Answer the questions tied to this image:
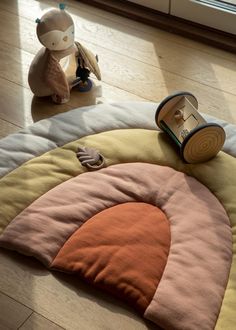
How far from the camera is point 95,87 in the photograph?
1.83 metres

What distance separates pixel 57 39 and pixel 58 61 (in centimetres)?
8

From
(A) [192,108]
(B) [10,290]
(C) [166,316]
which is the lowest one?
(B) [10,290]

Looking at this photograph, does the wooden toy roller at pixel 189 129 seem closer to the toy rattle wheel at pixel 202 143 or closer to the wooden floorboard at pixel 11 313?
the toy rattle wheel at pixel 202 143

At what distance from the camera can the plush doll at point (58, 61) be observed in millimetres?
1618

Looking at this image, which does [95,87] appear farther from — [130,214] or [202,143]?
[130,214]

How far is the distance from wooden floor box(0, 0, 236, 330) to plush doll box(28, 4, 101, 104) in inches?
2.2

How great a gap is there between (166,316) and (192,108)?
61cm

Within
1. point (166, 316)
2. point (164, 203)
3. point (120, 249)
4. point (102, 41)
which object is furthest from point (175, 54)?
point (166, 316)

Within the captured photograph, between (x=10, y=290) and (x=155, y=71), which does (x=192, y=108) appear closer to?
(x=155, y=71)

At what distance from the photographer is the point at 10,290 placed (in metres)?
1.20

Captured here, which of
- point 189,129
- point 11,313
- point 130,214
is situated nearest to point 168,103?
point 189,129

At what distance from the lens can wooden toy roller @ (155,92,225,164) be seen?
1.42 metres

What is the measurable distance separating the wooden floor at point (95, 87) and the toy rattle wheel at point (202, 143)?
32cm

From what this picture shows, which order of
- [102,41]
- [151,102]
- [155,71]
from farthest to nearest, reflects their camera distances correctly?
[102,41]
[155,71]
[151,102]
